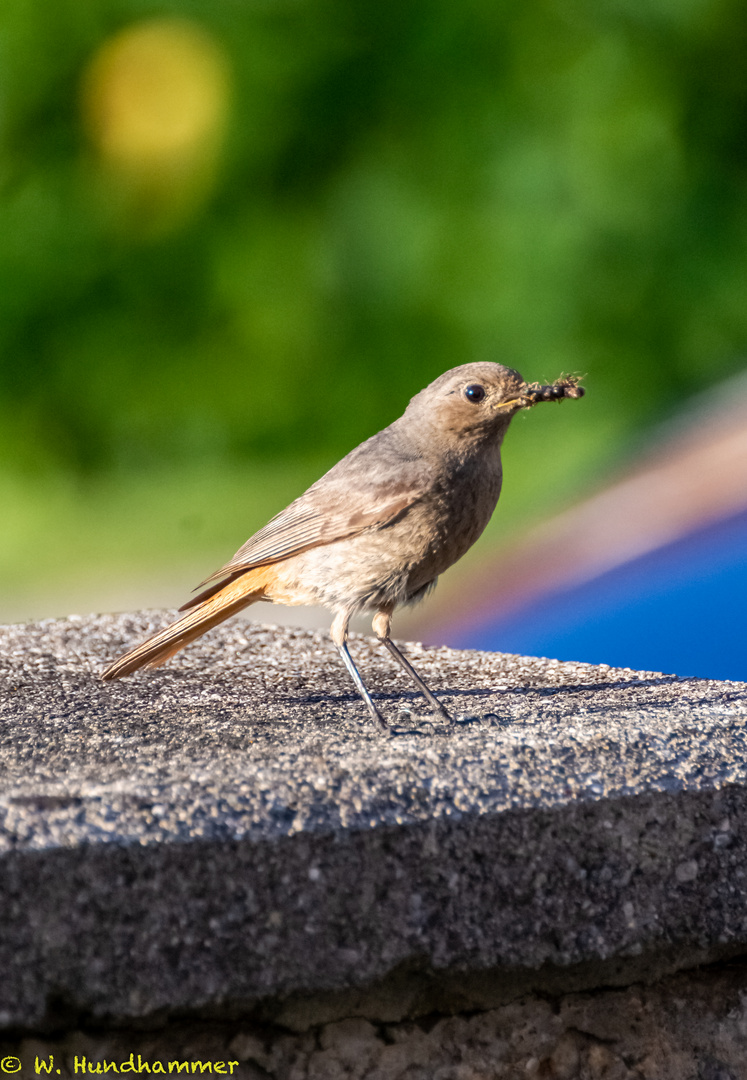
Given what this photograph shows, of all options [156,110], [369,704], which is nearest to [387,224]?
[156,110]

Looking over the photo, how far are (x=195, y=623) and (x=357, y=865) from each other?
108 cm

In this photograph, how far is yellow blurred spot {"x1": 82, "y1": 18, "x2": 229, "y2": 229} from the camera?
19.6ft

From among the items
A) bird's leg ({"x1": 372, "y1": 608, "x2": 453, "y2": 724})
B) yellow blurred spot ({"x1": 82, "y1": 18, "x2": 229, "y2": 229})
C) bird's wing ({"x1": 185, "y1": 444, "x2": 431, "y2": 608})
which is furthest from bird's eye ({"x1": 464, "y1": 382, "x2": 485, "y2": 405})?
yellow blurred spot ({"x1": 82, "y1": 18, "x2": 229, "y2": 229})

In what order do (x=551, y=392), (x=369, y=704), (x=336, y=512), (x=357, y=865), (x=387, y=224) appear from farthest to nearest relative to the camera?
(x=387, y=224) < (x=336, y=512) < (x=551, y=392) < (x=369, y=704) < (x=357, y=865)

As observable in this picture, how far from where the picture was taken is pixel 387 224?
19.6ft

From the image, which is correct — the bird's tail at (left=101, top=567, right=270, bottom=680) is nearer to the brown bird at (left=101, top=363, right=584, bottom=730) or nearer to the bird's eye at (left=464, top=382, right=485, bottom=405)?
the brown bird at (left=101, top=363, right=584, bottom=730)

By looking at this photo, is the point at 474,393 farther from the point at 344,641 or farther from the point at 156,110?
the point at 156,110

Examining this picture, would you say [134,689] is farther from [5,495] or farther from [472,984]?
[5,495]

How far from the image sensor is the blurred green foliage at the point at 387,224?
228 inches

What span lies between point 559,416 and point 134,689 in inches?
156

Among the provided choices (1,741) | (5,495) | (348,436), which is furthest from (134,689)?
(5,495)

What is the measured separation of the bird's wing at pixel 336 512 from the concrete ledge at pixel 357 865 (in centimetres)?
58

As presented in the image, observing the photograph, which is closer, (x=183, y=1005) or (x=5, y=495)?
(x=183, y=1005)

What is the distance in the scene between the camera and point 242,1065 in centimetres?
162
